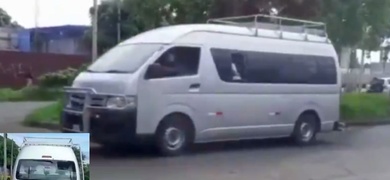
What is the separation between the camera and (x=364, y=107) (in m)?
17.1

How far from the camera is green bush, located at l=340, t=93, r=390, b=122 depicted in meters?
16.0

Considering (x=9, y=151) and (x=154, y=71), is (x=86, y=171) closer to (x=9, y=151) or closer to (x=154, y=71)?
(x=9, y=151)

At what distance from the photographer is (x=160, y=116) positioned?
31.9 ft

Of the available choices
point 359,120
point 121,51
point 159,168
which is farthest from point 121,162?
point 359,120

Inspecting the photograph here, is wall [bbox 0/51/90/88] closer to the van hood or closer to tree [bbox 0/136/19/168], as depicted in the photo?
the van hood

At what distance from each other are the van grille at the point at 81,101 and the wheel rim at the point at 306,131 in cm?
388

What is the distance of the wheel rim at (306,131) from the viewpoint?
1204cm

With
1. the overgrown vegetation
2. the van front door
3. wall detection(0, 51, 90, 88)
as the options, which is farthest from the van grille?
wall detection(0, 51, 90, 88)

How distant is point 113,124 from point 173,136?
110cm

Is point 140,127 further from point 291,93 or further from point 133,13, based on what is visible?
point 133,13

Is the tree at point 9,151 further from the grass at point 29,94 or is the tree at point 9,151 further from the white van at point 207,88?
the grass at point 29,94

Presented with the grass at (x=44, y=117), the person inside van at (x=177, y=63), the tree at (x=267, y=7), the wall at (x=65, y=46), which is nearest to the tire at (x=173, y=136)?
the person inside van at (x=177, y=63)

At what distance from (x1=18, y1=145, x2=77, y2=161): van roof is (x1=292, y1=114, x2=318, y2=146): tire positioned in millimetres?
8759

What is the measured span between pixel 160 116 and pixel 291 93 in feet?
8.88
